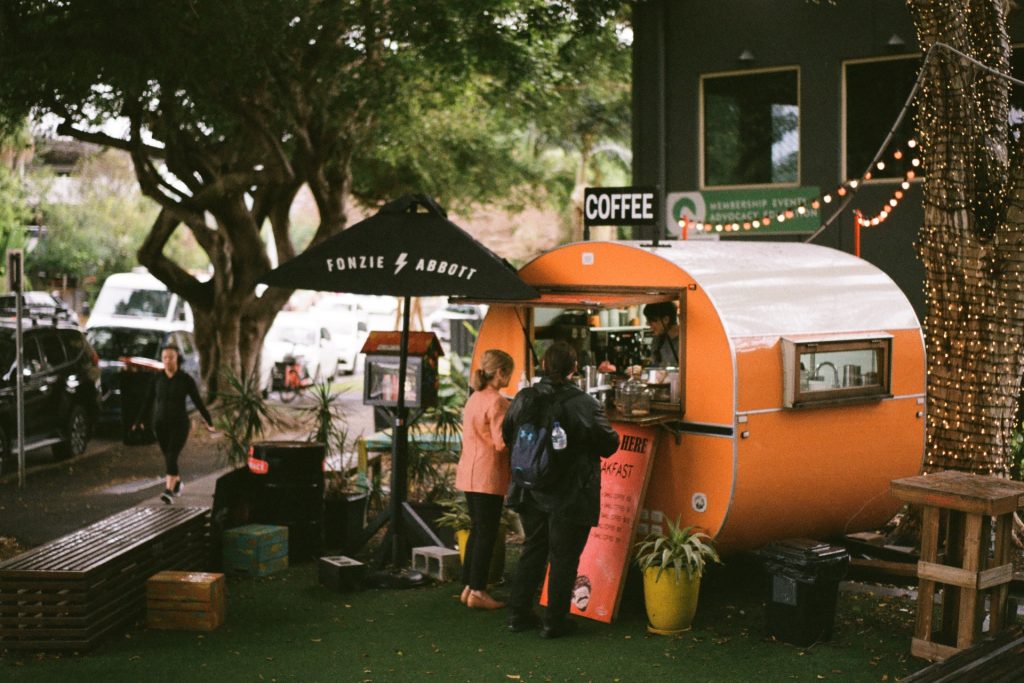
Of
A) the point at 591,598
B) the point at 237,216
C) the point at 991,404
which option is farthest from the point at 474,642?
the point at 237,216

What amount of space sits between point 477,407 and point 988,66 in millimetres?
5108

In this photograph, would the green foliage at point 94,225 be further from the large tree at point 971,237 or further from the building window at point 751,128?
the large tree at point 971,237

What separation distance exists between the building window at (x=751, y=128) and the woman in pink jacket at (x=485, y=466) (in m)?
9.86

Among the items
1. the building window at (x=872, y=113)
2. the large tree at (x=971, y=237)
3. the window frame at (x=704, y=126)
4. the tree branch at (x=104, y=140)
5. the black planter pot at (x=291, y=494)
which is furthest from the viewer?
the tree branch at (x=104, y=140)

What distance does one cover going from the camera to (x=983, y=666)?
240 inches

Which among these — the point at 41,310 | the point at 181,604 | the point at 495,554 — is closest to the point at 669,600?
the point at 495,554

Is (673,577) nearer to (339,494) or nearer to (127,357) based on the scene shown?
(339,494)

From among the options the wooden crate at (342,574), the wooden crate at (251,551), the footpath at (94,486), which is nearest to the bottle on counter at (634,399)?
the wooden crate at (342,574)

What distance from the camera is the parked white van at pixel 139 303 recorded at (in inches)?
1022

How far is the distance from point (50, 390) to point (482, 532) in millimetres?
9512

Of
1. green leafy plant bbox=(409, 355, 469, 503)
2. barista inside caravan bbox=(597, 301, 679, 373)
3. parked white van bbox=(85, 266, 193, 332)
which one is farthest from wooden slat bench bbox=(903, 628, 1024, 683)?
parked white van bbox=(85, 266, 193, 332)

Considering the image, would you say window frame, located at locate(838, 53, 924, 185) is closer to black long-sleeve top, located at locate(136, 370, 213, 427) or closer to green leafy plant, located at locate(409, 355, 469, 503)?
green leafy plant, located at locate(409, 355, 469, 503)

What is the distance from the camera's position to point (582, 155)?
38.7 metres

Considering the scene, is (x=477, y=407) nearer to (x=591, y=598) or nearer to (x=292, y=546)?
(x=591, y=598)
